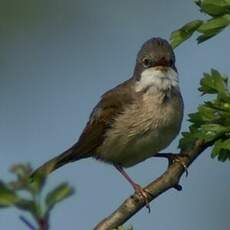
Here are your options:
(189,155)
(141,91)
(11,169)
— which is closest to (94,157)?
(141,91)

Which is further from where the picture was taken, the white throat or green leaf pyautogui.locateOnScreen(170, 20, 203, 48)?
the white throat

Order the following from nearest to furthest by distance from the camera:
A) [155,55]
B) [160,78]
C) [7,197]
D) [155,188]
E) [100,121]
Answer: [7,197] < [155,188] < [155,55] < [160,78] < [100,121]

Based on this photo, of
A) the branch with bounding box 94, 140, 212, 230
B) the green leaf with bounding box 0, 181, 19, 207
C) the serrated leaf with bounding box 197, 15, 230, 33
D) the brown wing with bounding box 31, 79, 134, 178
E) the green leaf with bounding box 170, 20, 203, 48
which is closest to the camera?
the green leaf with bounding box 0, 181, 19, 207

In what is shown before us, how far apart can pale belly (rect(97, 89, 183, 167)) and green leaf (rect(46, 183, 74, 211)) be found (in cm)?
400

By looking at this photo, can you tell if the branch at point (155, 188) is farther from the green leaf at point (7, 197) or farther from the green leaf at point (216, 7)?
the green leaf at point (7, 197)

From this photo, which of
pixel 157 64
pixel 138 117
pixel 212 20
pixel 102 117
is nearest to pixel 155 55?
pixel 157 64

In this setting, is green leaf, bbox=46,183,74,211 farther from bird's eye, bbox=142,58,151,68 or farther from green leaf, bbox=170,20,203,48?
bird's eye, bbox=142,58,151,68

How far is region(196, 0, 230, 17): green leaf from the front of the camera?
218 cm

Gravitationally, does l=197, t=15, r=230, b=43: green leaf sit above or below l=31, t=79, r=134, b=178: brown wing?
below

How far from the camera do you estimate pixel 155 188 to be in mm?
2344

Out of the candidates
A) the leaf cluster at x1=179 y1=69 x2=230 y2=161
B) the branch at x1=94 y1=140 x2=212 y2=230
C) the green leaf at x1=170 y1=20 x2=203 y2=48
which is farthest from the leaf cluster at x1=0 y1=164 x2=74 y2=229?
the green leaf at x1=170 y1=20 x2=203 y2=48

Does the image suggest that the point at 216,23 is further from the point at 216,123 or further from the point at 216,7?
the point at 216,123

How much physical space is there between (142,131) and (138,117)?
0.13m

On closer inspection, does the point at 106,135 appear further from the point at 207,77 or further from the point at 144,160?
the point at 207,77
